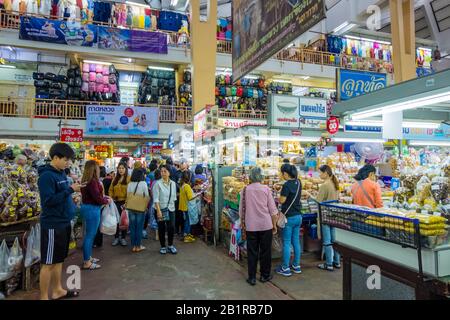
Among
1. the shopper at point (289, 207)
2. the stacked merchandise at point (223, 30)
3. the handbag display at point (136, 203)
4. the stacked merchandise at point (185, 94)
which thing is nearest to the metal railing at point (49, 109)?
the stacked merchandise at point (185, 94)

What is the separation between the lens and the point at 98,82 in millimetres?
15922

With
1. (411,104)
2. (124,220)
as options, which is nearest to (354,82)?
(411,104)

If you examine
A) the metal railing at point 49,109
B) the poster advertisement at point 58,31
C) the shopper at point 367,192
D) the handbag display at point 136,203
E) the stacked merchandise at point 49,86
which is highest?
the poster advertisement at point 58,31

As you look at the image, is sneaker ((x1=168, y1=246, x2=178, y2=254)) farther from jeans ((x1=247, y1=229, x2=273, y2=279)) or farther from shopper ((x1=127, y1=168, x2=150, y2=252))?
jeans ((x1=247, y1=229, x2=273, y2=279))

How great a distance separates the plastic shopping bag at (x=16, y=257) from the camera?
3760 millimetres

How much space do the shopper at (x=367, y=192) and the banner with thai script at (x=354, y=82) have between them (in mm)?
1215

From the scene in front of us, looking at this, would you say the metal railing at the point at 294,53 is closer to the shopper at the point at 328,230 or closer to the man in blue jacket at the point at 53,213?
the shopper at the point at 328,230

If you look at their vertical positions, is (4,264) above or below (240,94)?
below

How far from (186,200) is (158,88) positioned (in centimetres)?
1180

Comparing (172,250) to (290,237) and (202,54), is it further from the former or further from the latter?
(202,54)

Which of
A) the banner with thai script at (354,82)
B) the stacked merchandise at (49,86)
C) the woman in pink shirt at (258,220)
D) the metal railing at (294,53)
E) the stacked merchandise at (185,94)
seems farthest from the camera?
the stacked merchandise at (185,94)

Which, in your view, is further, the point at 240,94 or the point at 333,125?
the point at 240,94

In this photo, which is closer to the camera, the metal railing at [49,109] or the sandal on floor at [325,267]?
the sandal on floor at [325,267]

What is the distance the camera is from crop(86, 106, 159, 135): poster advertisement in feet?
41.6
